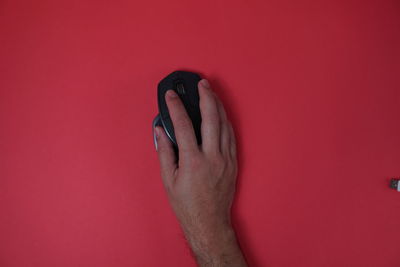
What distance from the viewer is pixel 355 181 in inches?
30.3

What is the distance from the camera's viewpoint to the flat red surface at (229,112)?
2.32ft

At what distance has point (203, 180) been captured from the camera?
0.65 m

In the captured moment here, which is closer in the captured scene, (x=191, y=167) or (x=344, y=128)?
(x=191, y=167)

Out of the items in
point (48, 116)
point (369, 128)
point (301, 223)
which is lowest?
point (301, 223)

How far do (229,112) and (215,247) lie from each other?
0.36m

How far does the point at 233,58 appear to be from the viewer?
2.41ft

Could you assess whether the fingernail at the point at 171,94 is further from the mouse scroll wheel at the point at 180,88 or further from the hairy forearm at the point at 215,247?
the hairy forearm at the point at 215,247

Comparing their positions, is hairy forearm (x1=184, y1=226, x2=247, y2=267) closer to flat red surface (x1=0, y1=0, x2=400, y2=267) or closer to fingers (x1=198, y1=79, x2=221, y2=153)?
flat red surface (x1=0, y1=0, x2=400, y2=267)

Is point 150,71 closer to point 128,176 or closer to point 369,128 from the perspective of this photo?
point 128,176

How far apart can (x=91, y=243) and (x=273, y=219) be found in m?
0.53

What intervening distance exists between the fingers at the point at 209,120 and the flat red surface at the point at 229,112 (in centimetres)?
9

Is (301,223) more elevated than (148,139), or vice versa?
(148,139)

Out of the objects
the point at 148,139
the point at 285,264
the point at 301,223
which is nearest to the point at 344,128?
the point at 301,223

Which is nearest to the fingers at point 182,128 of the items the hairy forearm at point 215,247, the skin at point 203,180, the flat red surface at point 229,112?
the skin at point 203,180
